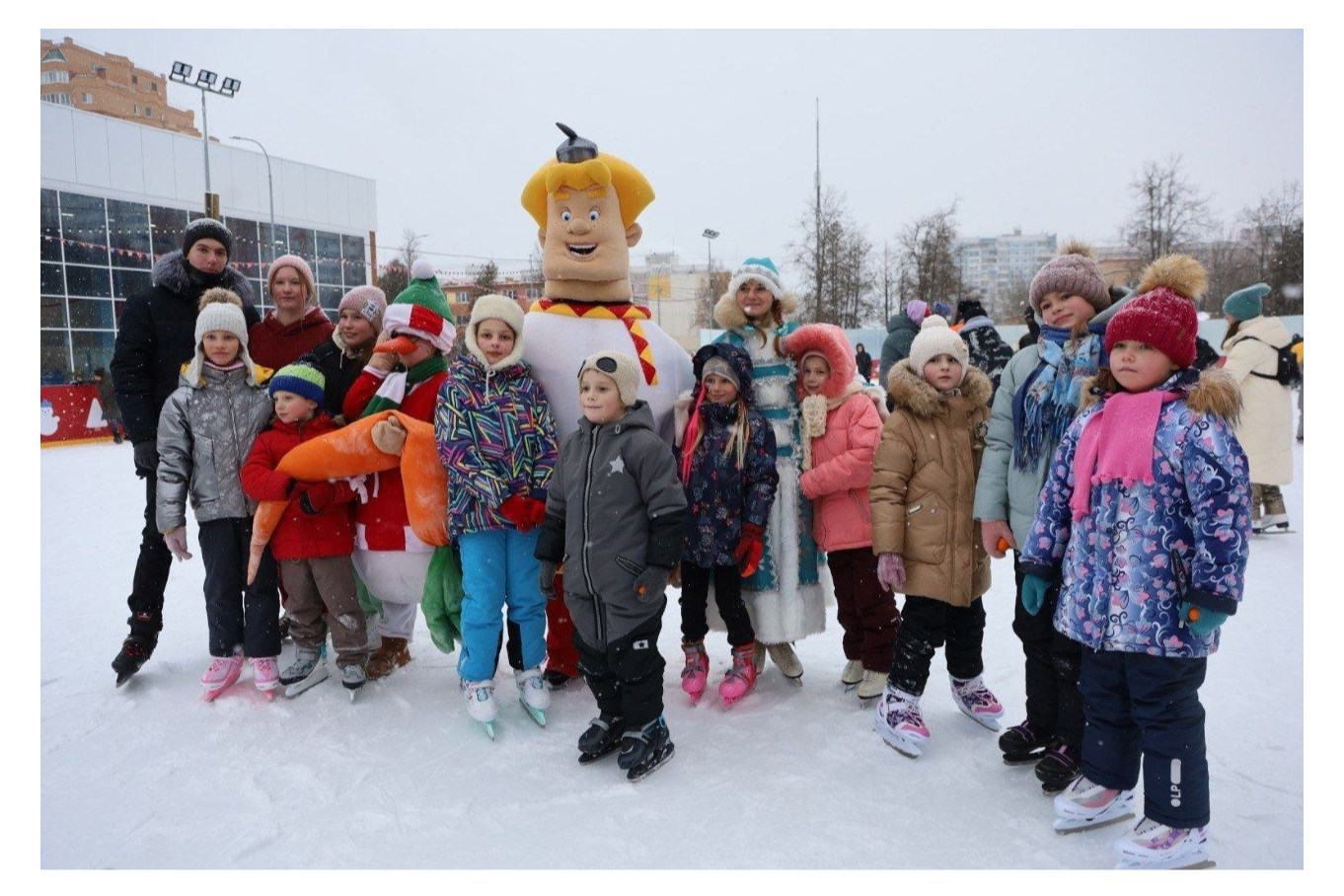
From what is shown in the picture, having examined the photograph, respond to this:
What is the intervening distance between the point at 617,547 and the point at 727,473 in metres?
0.72

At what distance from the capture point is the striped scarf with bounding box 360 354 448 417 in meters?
3.74

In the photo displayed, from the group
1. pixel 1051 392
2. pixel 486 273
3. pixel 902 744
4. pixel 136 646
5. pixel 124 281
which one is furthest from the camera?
pixel 486 273

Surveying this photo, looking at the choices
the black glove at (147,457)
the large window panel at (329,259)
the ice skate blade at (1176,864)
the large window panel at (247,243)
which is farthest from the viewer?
the large window panel at (329,259)

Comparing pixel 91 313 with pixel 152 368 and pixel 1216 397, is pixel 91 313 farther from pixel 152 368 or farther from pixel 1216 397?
pixel 1216 397

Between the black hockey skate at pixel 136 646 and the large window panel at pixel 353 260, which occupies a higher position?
the large window panel at pixel 353 260

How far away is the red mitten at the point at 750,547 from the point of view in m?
3.60

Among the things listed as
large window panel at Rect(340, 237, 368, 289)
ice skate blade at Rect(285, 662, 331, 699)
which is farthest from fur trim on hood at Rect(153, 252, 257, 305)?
large window panel at Rect(340, 237, 368, 289)

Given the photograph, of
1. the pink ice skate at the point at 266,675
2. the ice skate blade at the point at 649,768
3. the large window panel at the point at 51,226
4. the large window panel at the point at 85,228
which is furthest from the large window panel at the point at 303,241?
the ice skate blade at the point at 649,768

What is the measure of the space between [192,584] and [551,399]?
3.62 metres

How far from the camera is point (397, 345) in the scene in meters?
3.75

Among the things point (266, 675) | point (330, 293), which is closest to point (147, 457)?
point (266, 675)

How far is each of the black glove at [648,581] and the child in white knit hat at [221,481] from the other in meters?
1.93

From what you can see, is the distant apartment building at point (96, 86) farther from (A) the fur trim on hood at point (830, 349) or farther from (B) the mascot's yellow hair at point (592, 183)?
(A) the fur trim on hood at point (830, 349)

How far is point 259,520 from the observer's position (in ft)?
12.1
